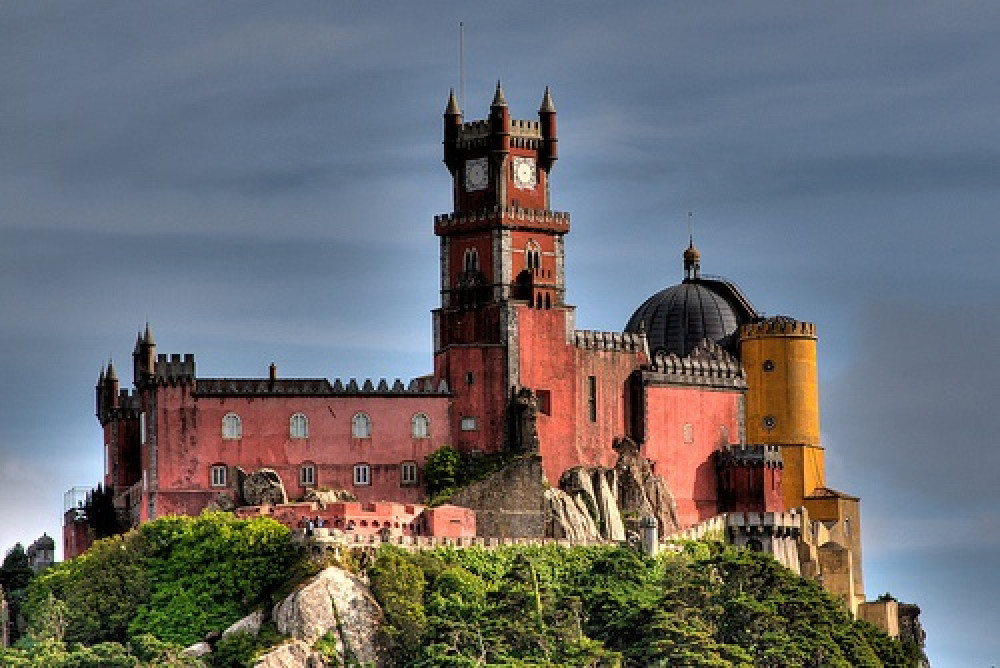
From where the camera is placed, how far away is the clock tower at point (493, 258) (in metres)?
153

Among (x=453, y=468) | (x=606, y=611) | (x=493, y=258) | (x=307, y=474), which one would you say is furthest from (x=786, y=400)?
(x=307, y=474)

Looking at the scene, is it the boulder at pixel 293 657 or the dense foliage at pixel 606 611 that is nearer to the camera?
the boulder at pixel 293 657

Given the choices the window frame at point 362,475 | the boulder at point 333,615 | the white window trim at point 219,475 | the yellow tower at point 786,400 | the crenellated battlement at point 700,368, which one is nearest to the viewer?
the boulder at point 333,615

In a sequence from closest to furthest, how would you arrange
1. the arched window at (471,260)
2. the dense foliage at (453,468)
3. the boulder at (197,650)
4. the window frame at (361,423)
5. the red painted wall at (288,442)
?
1. the boulder at (197,650)
2. the red painted wall at (288,442)
3. the dense foliage at (453,468)
4. the window frame at (361,423)
5. the arched window at (471,260)

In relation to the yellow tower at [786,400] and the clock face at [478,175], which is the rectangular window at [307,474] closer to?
the clock face at [478,175]

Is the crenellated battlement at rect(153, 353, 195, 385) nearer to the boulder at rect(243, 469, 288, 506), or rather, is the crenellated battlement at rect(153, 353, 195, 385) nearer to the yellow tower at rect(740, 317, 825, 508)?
the boulder at rect(243, 469, 288, 506)

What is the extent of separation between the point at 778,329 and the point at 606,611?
26.0 meters

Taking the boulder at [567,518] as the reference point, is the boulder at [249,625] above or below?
below

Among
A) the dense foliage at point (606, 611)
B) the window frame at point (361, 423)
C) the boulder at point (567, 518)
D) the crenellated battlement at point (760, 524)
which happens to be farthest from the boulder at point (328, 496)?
the crenellated battlement at point (760, 524)

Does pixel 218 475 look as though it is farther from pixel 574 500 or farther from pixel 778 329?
pixel 778 329

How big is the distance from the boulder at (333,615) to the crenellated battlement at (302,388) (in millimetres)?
14249

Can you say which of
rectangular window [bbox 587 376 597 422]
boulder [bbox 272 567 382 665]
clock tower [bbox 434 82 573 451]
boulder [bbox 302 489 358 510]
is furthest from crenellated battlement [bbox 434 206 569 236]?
boulder [bbox 272 567 382 665]

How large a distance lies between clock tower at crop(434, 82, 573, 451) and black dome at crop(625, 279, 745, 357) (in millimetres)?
12551

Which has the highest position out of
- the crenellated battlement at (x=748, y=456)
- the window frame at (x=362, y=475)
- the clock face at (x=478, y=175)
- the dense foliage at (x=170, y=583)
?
the clock face at (x=478, y=175)
